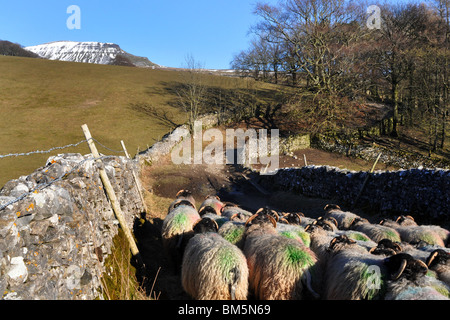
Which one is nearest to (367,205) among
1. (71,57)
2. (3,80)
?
(3,80)

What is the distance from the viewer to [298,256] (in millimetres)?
4406

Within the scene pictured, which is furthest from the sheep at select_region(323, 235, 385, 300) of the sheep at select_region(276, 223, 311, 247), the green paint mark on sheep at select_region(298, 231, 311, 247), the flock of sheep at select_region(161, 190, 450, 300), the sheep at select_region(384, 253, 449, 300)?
the green paint mark on sheep at select_region(298, 231, 311, 247)

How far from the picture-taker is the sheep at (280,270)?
424cm

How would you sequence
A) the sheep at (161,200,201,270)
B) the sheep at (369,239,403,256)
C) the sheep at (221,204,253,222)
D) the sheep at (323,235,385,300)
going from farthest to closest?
the sheep at (221,204,253,222), the sheep at (161,200,201,270), the sheep at (369,239,403,256), the sheep at (323,235,385,300)

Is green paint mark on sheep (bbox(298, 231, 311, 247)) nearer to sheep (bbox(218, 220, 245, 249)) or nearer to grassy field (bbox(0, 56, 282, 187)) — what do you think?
sheep (bbox(218, 220, 245, 249))

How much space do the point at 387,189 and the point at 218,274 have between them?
10.1 m

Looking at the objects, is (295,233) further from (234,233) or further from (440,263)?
(440,263)

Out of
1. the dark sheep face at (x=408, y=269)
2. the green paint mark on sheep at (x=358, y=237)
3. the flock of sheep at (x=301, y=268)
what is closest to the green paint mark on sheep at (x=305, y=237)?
the flock of sheep at (x=301, y=268)

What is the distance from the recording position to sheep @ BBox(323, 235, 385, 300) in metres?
3.71

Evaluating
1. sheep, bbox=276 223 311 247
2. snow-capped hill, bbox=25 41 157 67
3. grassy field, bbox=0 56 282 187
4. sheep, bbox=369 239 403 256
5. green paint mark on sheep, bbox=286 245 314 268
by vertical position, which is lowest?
sheep, bbox=276 223 311 247

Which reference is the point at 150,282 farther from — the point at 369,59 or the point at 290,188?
the point at 369,59

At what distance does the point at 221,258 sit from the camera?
4469 mm

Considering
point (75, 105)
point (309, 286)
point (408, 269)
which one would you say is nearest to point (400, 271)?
point (408, 269)

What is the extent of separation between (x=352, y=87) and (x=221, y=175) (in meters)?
16.7
